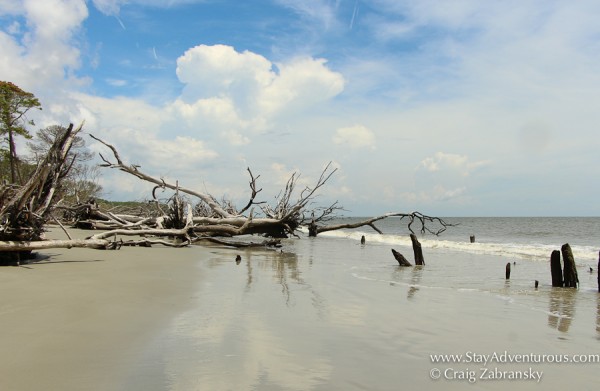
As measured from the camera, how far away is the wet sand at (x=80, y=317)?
3.26m

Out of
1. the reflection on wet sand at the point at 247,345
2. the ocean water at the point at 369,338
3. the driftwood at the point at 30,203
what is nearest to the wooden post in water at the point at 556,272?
→ the ocean water at the point at 369,338

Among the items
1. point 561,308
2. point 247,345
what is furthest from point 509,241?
point 247,345

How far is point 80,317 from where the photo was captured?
477 centimetres

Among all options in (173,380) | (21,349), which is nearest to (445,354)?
(173,380)

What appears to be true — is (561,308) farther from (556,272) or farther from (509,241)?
(509,241)

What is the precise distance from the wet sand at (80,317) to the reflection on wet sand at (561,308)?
4.90 metres

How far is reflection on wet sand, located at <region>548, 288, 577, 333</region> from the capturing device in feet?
19.0

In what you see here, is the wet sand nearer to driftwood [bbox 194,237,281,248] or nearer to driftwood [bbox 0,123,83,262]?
driftwood [bbox 0,123,83,262]

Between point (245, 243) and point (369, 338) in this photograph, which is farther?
point (245, 243)

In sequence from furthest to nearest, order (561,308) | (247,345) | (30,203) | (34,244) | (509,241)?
(509,241) < (30,203) < (34,244) < (561,308) < (247,345)

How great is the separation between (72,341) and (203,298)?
2.49m

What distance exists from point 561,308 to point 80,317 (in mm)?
6930

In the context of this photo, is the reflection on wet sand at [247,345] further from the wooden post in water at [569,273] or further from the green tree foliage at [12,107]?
the green tree foliage at [12,107]

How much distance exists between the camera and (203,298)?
636 centimetres
